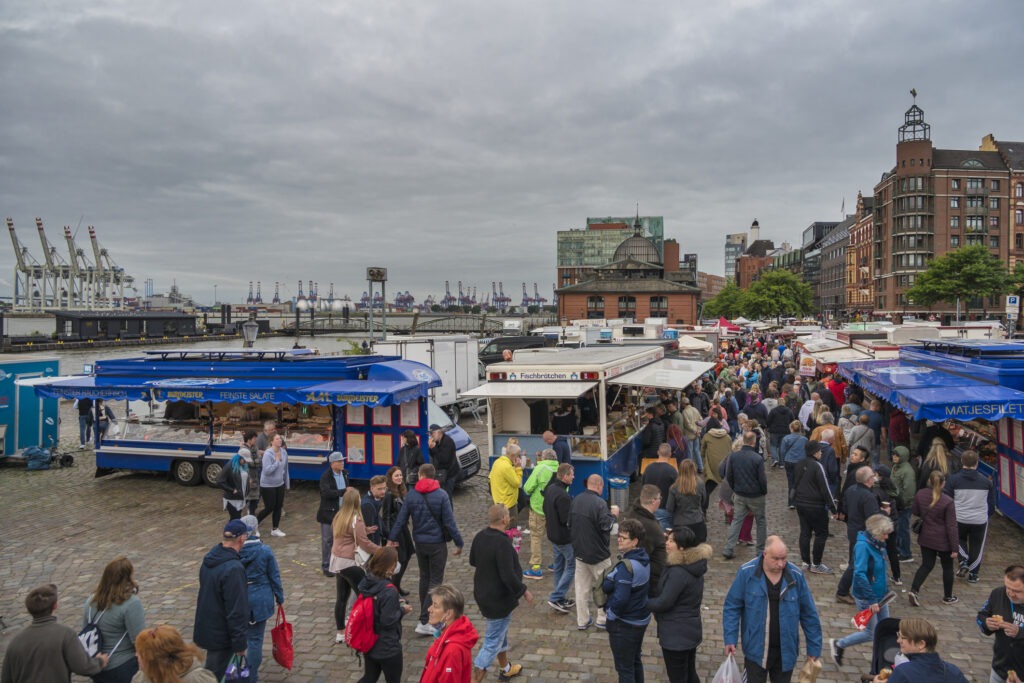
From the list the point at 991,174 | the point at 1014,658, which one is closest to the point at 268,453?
the point at 1014,658

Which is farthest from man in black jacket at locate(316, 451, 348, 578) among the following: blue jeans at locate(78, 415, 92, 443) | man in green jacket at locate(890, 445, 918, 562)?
blue jeans at locate(78, 415, 92, 443)

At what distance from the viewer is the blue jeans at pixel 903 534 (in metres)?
9.00

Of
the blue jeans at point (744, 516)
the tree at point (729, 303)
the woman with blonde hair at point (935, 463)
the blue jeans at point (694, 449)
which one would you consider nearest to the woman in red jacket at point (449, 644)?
the blue jeans at point (744, 516)

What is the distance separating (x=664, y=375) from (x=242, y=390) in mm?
8803

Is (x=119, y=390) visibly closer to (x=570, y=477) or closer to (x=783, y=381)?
(x=570, y=477)

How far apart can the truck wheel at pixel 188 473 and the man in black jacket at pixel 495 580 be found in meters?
10.4

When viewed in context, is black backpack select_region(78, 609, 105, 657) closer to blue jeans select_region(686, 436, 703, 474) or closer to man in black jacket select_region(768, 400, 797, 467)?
blue jeans select_region(686, 436, 703, 474)

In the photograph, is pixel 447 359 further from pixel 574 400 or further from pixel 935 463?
pixel 935 463

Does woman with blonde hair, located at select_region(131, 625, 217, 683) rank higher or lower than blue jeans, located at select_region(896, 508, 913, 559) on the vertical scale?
higher

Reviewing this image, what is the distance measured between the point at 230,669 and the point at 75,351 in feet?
317

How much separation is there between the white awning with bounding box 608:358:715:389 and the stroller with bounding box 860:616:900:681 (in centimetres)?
721

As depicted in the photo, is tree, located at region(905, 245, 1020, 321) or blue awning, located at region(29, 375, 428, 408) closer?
blue awning, located at region(29, 375, 428, 408)

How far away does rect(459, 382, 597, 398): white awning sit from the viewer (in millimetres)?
11328

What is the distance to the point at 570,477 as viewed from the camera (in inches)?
309
